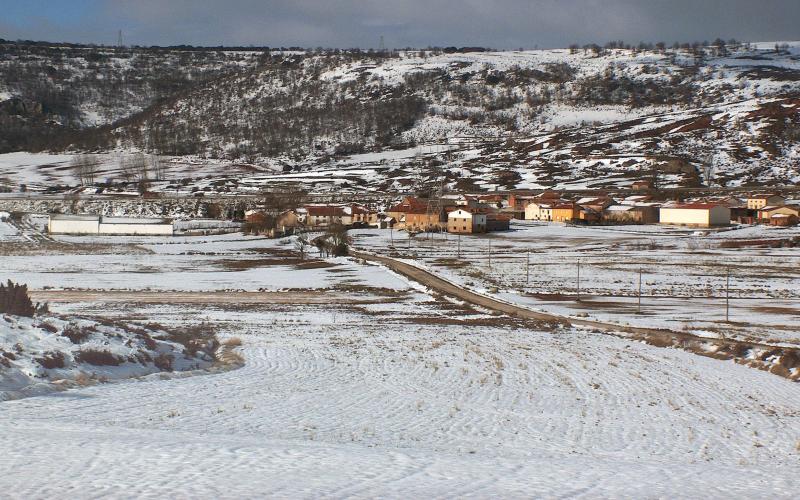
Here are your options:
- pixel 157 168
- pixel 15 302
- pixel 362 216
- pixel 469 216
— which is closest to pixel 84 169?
pixel 157 168

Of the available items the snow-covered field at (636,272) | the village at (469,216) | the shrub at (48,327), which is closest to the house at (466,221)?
the village at (469,216)

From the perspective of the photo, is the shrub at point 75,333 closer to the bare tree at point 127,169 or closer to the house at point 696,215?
the house at point 696,215

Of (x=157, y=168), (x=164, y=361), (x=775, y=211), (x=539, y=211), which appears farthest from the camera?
(x=157, y=168)

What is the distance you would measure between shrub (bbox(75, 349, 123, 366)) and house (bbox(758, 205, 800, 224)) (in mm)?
91737

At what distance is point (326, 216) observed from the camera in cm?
A: 10762

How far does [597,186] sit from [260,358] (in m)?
123

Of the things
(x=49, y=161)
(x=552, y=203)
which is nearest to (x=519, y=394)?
(x=552, y=203)

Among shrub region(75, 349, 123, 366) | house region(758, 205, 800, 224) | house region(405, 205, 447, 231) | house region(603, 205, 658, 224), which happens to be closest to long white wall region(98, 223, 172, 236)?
house region(405, 205, 447, 231)

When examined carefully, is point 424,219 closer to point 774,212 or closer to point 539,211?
point 539,211

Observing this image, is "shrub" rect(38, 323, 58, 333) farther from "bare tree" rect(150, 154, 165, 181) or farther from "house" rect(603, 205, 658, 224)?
"bare tree" rect(150, 154, 165, 181)

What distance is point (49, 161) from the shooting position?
196875mm

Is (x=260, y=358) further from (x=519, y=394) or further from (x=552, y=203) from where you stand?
(x=552, y=203)

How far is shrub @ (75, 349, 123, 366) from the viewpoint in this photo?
818 inches

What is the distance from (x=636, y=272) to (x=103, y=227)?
65.5 metres
